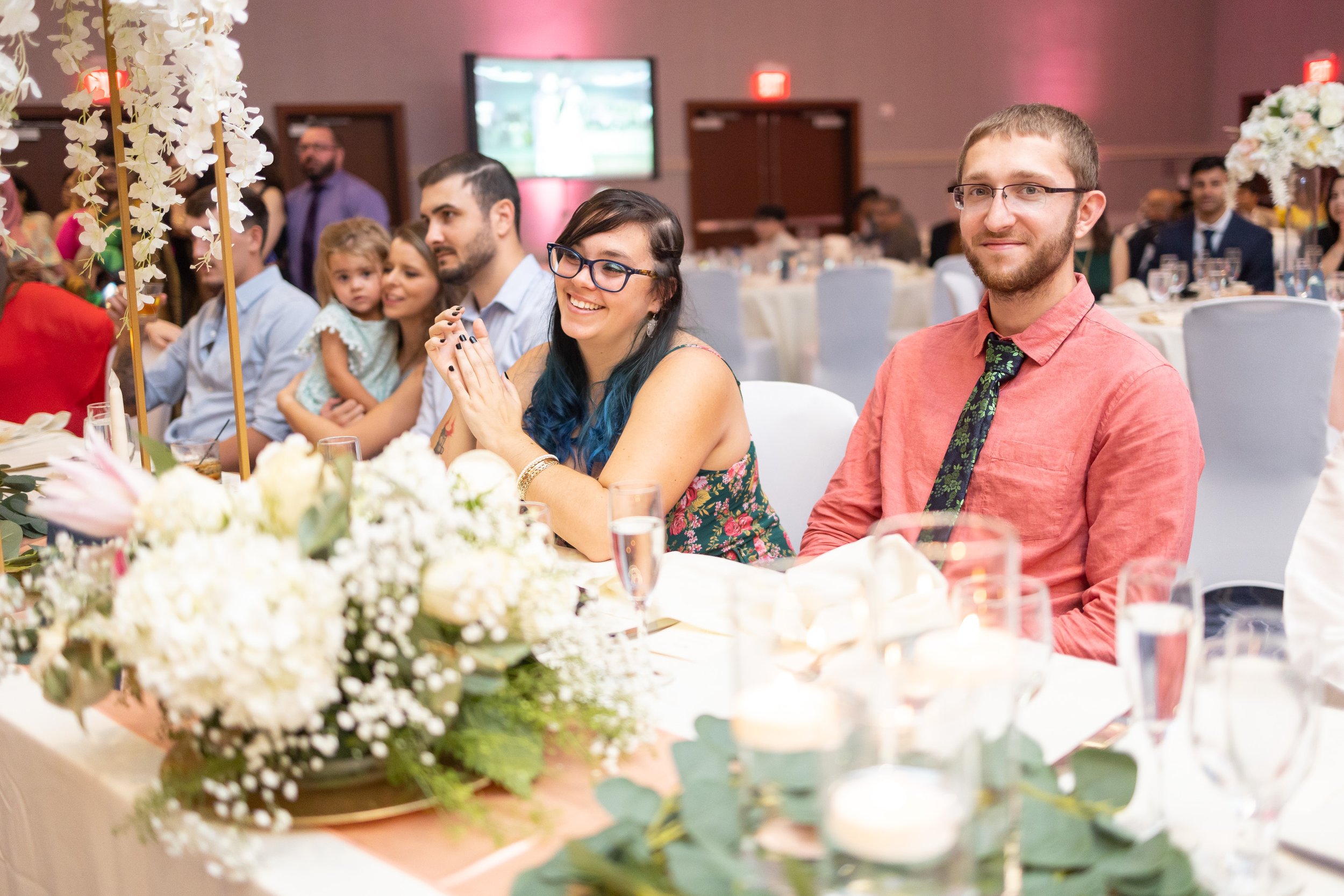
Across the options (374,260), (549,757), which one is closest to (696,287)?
(374,260)

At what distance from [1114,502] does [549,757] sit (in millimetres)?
1083

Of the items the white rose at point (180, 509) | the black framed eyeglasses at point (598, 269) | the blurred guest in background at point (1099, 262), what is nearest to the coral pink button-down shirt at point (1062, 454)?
the black framed eyeglasses at point (598, 269)

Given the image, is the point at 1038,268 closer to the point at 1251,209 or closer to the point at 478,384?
the point at 478,384

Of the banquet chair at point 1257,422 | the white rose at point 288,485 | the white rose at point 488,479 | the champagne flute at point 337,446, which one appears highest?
the white rose at point 288,485

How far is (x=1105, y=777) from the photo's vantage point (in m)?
0.97

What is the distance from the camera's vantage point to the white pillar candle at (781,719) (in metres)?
0.77

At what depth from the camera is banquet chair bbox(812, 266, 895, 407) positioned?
5.78 m

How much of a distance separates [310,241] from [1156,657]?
7.55 m

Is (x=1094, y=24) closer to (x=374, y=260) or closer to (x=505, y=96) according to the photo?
(x=505, y=96)

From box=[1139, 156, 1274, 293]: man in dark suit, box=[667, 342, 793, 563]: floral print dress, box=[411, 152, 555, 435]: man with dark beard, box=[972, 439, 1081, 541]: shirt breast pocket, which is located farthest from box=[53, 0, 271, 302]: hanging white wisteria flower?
box=[1139, 156, 1274, 293]: man in dark suit

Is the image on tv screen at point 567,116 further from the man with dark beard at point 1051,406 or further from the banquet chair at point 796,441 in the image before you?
the man with dark beard at point 1051,406

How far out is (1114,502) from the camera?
1.81m

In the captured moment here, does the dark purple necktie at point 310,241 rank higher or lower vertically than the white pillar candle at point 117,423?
higher

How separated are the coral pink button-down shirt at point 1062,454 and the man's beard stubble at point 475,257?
4.81 ft
